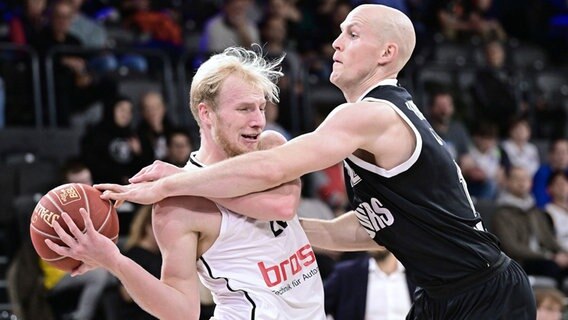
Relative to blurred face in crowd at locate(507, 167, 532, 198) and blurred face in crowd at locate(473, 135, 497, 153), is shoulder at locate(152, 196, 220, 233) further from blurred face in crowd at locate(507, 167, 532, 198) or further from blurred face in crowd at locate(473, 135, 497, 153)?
blurred face in crowd at locate(473, 135, 497, 153)

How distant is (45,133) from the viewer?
9742 millimetres

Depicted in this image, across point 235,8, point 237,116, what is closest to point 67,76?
point 235,8

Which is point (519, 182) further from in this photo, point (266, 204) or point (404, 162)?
point (266, 204)

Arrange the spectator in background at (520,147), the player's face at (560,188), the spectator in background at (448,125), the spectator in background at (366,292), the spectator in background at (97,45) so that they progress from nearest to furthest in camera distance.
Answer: the spectator in background at (366,292)
the spectator in background at (97,45)
the player's face at (560,188)
the spectator in background at (448,125)
the spectator in background at (520,147)

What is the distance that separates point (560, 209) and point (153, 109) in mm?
4374

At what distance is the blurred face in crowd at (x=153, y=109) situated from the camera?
384 inches

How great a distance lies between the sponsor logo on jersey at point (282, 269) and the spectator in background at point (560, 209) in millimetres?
6895

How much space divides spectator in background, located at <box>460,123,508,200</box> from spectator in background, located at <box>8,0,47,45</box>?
180 inches

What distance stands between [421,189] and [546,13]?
1155cm

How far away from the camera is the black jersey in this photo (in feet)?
13.7

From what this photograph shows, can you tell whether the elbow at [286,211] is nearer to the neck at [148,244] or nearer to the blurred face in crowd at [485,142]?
the neck at [148,244]

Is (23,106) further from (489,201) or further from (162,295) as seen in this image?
(162,295)

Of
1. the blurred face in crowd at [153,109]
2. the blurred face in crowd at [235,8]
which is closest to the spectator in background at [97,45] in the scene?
the blurred face in crowd at [153,109]

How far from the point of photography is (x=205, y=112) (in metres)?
4.31
